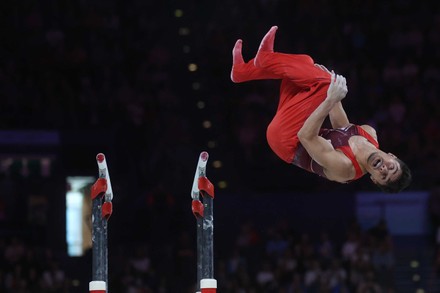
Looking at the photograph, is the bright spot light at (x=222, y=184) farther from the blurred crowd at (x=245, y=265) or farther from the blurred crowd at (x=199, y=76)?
Result: the blurred crowd at (x=245, y=265)

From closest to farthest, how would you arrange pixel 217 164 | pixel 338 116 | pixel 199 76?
pixel 338 116 < pixel 217 164 < pixel 199 76

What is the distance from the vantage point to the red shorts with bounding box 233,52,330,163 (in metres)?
8.15

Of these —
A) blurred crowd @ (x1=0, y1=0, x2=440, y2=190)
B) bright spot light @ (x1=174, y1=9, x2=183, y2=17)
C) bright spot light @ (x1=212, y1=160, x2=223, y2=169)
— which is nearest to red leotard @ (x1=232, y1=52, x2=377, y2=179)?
blurred crowd @ (x1=0, y1=0, x2=440, y2=190)

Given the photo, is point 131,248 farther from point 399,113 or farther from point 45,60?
point 399,113

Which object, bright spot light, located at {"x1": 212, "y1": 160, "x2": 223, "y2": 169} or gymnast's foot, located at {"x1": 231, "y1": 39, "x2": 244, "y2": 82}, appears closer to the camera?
gymnast's foot, located at {"x1": 231, "y1": 39, "x2": 244, "y2": 82}

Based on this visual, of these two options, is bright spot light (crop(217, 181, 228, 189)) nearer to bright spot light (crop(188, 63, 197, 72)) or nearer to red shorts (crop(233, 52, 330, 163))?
bright spot light (crop(188, 63, 197, 72))

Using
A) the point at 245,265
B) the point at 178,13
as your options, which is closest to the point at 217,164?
the point at 245,265

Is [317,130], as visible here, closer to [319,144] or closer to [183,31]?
[319,144]

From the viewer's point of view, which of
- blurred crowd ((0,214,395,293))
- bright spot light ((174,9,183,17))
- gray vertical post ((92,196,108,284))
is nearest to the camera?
gray vertical post ((92,196,108,284))

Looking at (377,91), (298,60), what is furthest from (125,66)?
(298,60)

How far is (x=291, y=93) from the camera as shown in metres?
8.41

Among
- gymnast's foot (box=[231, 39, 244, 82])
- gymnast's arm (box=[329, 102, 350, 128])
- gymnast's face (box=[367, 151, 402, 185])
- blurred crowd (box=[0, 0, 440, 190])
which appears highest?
blurred crowd (box=[0, 0, 440, 190])

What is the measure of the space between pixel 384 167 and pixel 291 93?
4.09ft

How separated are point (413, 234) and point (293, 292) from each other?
8.88 ft
